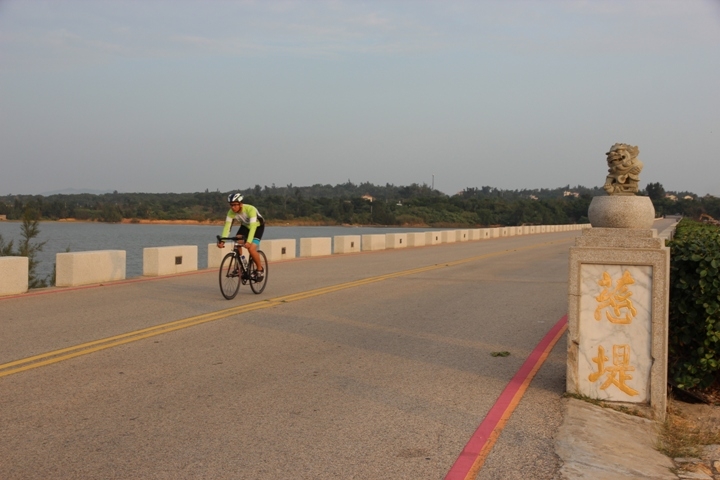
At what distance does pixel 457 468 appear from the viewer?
511cm

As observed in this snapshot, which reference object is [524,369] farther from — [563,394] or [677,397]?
[677,397]

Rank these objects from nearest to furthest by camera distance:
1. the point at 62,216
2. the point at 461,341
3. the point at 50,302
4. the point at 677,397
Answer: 1. the point at 677,397
2. the point at 461,341
3. the point at 50,302
4. the point at 62,216

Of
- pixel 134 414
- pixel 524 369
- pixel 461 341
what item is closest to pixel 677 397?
pixel 524 369

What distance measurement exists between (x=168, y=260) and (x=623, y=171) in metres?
14.3

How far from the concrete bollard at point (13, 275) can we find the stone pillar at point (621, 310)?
11275mm

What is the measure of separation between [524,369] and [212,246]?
15303 millimetres

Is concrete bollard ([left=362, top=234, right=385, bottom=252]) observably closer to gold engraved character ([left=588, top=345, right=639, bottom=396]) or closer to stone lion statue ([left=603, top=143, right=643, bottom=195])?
stone lion statue ([left=603, top=143, right=643, bottom=195])

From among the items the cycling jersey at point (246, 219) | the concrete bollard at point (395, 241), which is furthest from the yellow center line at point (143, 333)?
the concrete bollard at point (395, 241)

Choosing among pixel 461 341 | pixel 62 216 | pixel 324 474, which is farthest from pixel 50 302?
pixel 62 216

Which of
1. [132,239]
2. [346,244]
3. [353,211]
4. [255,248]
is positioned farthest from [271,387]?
[353,211]

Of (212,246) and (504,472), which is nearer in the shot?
(504,472)

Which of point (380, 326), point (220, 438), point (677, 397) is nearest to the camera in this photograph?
point (220, 438)

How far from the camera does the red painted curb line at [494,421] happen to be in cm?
512

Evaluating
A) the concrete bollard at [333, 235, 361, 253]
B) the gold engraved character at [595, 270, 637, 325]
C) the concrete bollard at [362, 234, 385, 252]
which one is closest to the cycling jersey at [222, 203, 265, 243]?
the gold engraved character at [595, 270, 637, 325]
